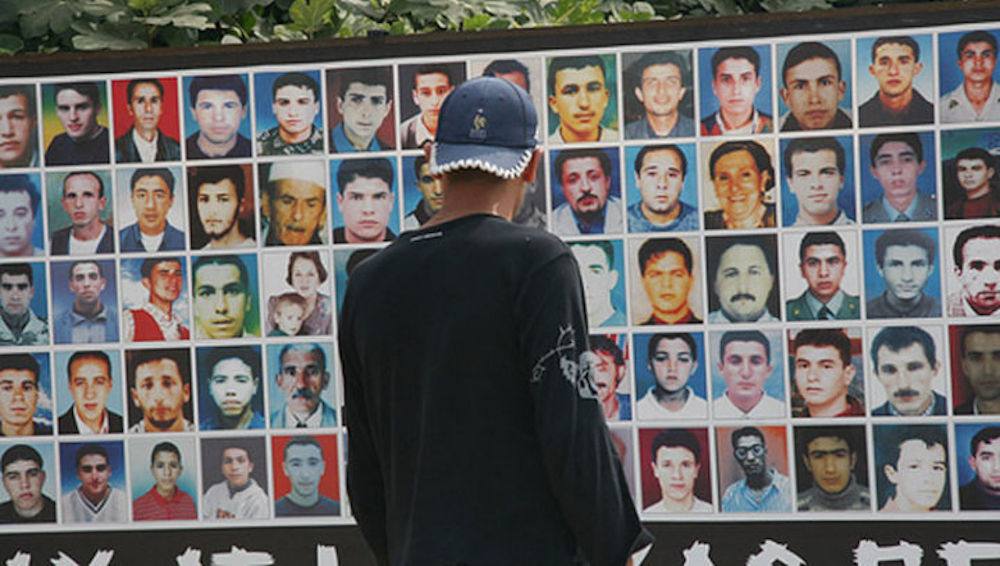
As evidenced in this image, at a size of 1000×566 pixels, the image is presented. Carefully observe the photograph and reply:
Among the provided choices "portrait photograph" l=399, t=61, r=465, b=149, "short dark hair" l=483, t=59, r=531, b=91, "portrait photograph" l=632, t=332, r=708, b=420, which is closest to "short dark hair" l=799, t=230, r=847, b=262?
"portrait photograph" l=632, t=332, r=708, b=420

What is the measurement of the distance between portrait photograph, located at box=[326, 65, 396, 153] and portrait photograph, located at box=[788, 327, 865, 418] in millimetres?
1328

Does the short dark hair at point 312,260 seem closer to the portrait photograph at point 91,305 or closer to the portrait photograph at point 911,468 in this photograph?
the portrait photograph at point 91,305

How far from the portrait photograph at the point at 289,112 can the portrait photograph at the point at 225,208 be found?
0.11m

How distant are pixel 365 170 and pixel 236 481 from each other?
1012 mm

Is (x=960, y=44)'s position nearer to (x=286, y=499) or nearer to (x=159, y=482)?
(x=286, y=499)

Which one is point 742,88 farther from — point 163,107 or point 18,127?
point 18,127

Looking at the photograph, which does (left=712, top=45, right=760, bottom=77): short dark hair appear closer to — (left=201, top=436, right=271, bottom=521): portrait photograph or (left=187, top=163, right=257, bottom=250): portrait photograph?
(left=187, top=163, right=257, bottom=250): portrait photograph

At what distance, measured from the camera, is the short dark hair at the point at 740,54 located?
13.1ft

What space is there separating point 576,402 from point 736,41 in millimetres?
1990

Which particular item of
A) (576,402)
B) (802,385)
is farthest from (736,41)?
(576,402)

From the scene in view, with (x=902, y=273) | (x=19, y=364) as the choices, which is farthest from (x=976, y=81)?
(x=19, y=364)

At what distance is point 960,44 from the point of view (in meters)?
3.93

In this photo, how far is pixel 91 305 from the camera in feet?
14.1

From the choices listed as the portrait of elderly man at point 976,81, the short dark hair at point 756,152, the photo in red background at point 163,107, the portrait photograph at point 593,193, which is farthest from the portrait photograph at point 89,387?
the portrait of elderly man at point 976,81
